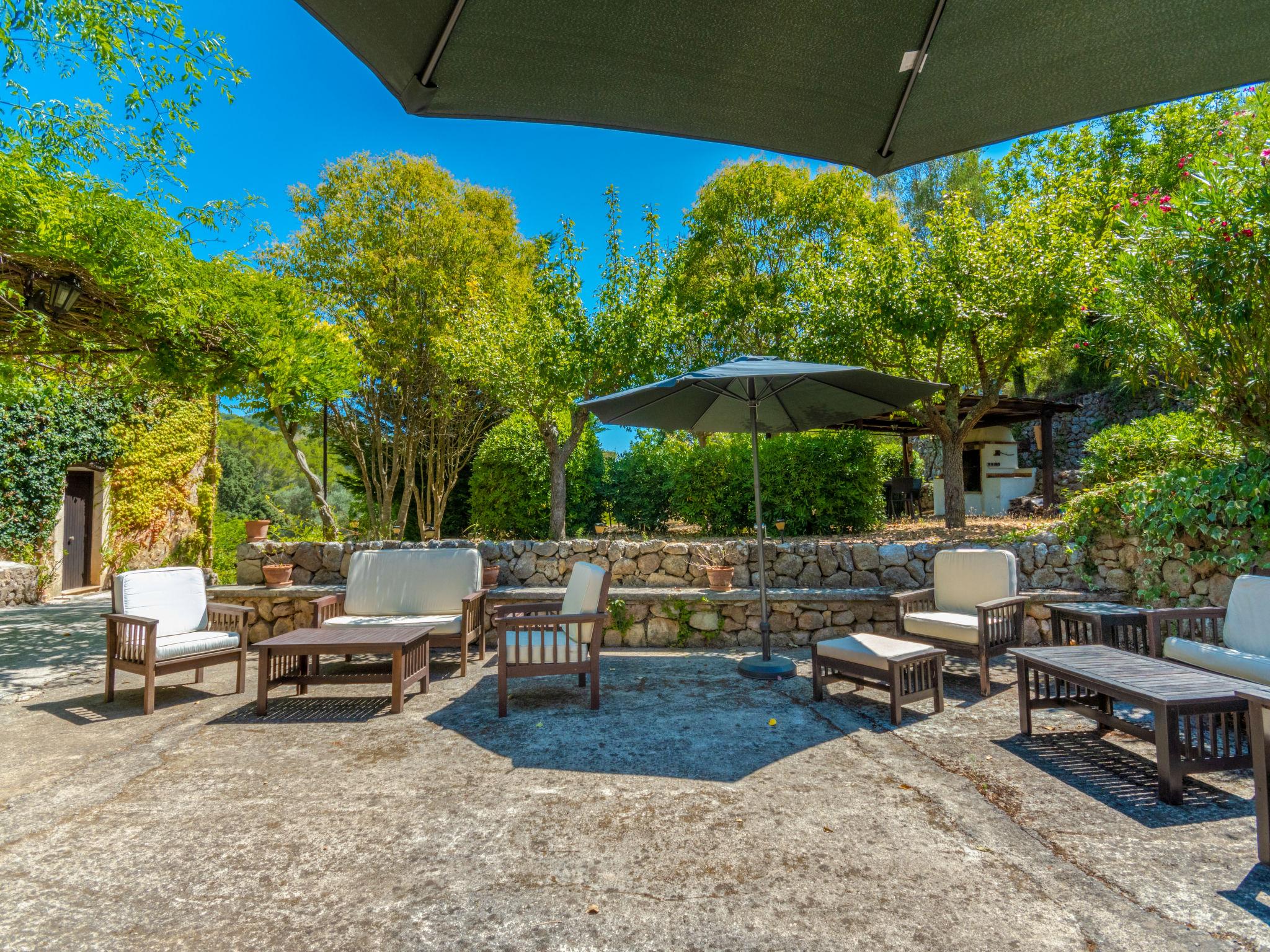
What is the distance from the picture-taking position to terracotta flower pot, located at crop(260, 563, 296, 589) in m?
6.28

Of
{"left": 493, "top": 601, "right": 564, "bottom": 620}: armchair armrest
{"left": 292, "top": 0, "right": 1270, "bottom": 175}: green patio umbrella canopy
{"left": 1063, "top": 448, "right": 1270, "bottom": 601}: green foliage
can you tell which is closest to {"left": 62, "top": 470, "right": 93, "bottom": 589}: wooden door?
{"left": 493, "top": 601, "right": 564, "bottom": 620}: armchair armrest

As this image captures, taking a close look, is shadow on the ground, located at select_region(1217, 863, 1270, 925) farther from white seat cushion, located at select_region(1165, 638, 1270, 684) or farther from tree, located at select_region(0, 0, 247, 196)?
tree, located at select_region(0, 0, 247, 196)

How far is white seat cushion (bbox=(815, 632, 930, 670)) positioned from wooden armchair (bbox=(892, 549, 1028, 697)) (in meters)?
0.47

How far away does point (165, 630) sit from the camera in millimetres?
4691

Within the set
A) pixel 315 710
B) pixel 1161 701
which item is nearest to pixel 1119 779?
pixel 1161 701

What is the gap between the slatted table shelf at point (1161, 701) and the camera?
8.96 feet

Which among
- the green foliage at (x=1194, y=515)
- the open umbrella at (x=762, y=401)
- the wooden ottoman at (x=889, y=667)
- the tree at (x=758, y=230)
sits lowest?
the wooden ottoman at (x=889, y=667)

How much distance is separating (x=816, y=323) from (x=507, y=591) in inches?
202

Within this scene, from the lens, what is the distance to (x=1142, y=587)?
16.9 ft

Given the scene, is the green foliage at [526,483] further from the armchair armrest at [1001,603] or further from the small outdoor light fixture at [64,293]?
the armchair armrest at [1001,603]

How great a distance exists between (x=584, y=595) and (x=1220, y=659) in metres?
3.70

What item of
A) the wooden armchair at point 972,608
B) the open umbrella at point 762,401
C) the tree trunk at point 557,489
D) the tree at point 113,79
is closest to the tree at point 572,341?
the tree trunk at point 557,489

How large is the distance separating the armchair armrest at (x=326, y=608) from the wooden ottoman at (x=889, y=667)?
3.73m

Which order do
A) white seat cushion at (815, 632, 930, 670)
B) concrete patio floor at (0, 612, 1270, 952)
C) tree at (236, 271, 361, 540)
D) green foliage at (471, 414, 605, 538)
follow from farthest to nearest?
green foliage at (471, 414, 605, 538) < tree at (236, 271, 361, 540) < white seat cushion at (815, 632, 930, 670) < concrete patio floor at (0, 612, 1270, 952)
